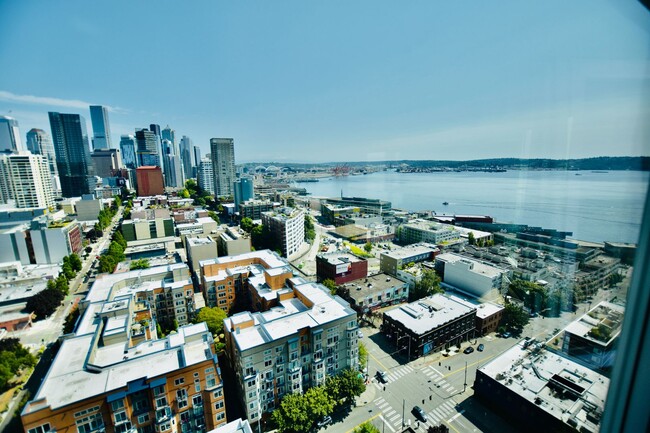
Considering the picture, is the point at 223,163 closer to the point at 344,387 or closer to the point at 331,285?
the point at 331,285

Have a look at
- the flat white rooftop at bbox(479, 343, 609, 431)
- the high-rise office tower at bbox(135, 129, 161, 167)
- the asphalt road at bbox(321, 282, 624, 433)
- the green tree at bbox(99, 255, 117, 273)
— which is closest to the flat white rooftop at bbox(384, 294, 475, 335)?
the asphalt road at bbox(321, 282, 624, 433)

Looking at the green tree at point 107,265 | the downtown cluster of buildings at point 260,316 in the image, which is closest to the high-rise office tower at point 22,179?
the downtown cluster of buildings at point 260,316

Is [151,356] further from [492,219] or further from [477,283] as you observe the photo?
[492,219]

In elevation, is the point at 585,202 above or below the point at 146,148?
below

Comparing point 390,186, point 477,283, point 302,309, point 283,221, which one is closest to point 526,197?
point 302,309

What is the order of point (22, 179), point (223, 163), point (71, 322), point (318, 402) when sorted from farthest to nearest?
1. point (223, 163)
2. point (22, 179)
3. point (71, 322)
4. point (318, 402)

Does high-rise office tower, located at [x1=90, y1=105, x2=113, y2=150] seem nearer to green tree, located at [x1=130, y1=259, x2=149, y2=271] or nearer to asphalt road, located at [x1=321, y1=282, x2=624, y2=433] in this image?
green tree, located at [x1=130, y1=259, x2=149, y2=271]

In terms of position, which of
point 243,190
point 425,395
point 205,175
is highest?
point 205,175

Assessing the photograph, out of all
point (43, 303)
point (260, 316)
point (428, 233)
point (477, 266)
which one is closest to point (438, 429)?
point (260, 316)
